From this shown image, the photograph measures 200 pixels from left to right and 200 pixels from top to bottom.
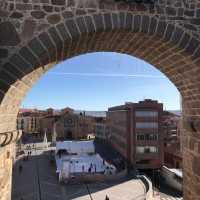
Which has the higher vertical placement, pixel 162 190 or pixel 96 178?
pixel 96 178

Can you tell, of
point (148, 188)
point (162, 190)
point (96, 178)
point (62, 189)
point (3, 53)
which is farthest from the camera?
point (162, 190)

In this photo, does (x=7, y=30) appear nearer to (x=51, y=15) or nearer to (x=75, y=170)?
(x=51, y=15)

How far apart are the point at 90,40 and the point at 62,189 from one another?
19794 millimetres

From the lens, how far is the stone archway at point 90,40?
4.02m

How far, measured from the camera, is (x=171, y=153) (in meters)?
41.2

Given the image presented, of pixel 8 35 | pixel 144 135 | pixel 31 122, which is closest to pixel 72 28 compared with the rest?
pixel 8 35

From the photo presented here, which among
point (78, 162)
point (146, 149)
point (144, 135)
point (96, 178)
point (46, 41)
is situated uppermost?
point (46, 41)

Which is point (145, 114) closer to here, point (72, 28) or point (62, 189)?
point (62, 189)

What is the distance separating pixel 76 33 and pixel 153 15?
1343 millimetres

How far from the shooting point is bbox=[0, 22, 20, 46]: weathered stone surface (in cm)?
402

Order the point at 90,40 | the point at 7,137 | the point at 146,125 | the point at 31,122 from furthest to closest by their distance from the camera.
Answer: the point at 31,122 < the point at 146,125 < the point at 90,40 < the point at 7,137

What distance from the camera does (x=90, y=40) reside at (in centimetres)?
471

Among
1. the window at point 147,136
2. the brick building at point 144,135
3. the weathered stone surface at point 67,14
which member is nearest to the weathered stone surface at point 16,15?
the weathered stone surface at point 67,14

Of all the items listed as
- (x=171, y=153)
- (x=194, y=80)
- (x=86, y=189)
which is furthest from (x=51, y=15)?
(x=171, y=153)
